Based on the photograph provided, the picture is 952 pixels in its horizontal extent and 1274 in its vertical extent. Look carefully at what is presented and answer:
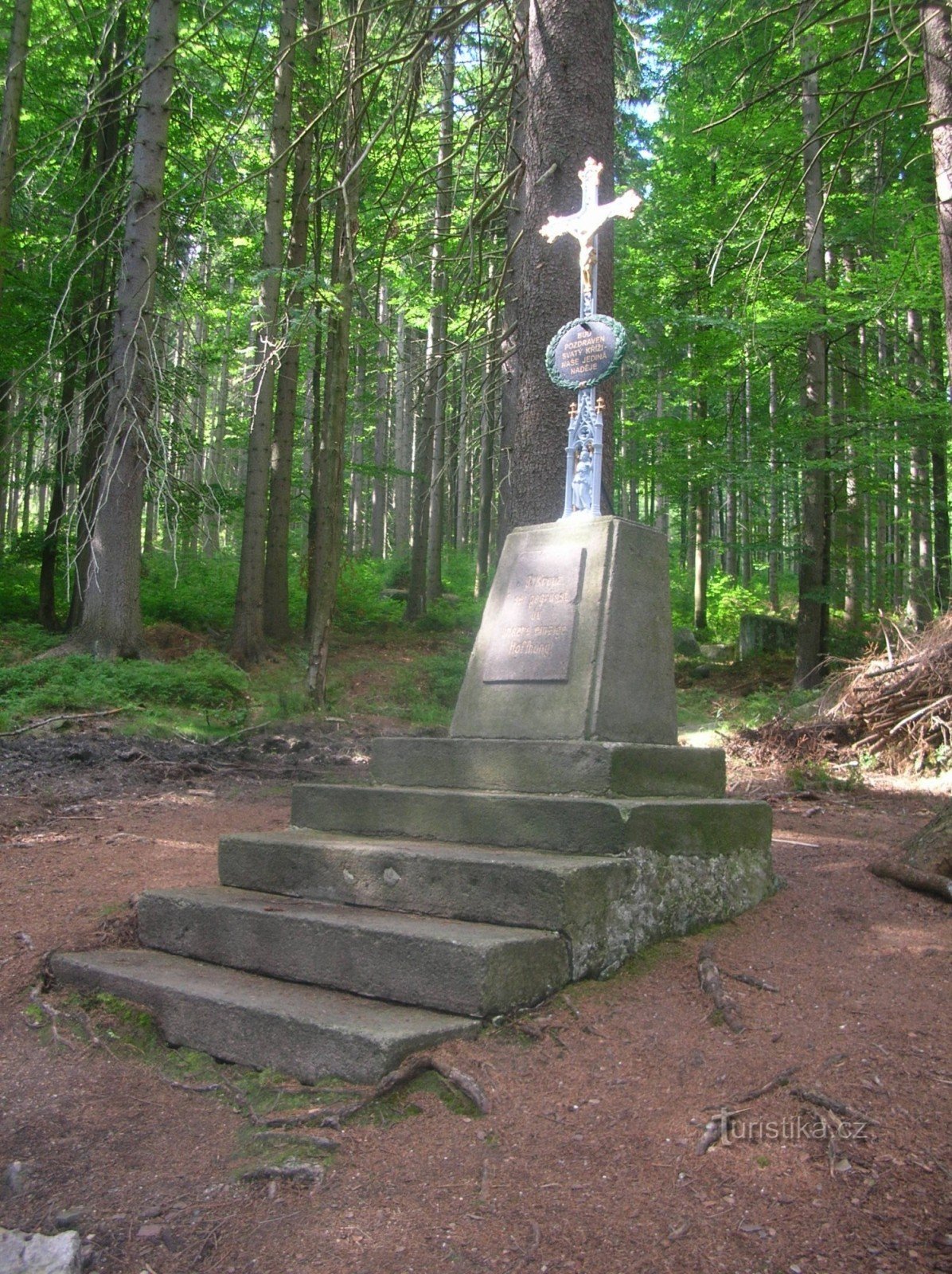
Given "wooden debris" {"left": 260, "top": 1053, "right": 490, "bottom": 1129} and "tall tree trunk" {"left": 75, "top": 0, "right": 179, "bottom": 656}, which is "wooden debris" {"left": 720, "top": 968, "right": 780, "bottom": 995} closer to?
"wooden debris" {"left": 260, "top": 1053, "right": 490, "bottom": 1129}

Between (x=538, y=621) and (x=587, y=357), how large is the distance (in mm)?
1538

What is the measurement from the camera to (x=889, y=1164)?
8.38 ft

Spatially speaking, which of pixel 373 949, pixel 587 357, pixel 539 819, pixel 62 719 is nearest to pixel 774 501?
pixel 62 719

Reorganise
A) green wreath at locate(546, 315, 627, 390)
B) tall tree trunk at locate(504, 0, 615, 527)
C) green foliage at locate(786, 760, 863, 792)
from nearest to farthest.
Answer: green wreath at locate(546, 315, 627, 390)
tall tree trunk at locate(504, 0, 615, 527)
green foliage at locate(786, 760, 863, 792)

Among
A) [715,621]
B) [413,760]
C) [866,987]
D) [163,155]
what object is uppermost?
[163,155]

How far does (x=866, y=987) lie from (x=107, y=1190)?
9.01 feet

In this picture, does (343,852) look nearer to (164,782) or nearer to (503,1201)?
(503,1201)

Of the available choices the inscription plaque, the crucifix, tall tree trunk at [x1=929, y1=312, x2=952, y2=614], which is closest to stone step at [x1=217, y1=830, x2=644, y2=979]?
the inscription plaque

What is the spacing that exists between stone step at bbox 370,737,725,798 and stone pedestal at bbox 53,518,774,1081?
11mm

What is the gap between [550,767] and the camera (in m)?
4.65

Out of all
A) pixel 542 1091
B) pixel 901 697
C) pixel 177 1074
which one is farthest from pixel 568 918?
pixel 901 697

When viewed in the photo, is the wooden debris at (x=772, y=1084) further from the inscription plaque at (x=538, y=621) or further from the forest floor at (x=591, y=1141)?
the inscription plaque at (x=538, y=621)

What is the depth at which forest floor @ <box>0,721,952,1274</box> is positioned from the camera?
7.64ft

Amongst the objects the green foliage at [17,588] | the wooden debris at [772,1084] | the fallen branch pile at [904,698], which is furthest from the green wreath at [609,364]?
the green foliage at [17,588]
